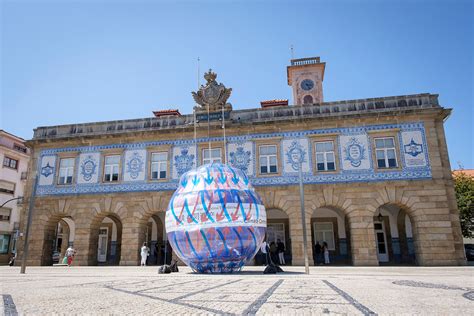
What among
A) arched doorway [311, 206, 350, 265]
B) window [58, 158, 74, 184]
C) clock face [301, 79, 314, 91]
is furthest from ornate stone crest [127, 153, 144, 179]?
clock face [301, 79, 314, 91]

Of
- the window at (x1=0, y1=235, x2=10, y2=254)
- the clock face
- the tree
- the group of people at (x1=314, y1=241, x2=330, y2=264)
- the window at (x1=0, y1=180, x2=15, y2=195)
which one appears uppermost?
the clock face

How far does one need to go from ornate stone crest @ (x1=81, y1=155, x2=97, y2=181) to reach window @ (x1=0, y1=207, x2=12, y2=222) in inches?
681

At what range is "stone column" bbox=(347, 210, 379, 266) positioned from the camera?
1706cm

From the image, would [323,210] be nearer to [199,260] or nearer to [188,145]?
[188,145]

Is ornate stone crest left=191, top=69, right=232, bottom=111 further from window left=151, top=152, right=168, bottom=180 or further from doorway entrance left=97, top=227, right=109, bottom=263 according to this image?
doorway entrance left=97, top=227, right=109, bottom=263

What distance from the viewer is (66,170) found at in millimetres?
21516

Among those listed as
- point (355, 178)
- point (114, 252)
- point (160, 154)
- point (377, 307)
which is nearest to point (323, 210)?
point (355, 178)

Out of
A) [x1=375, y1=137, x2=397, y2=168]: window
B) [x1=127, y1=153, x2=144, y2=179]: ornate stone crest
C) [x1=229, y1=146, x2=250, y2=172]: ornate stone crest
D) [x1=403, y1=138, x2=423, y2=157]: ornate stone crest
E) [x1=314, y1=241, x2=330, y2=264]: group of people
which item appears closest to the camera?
[x1=403, y1=138, x2=423, y2=157]: ornate stone crest

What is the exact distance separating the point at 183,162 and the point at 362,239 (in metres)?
10.9

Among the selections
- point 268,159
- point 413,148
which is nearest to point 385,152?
point 413,148

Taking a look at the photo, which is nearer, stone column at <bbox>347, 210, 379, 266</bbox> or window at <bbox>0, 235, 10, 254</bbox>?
stone column at <bbox>347, 210, 379, 266</bbox>

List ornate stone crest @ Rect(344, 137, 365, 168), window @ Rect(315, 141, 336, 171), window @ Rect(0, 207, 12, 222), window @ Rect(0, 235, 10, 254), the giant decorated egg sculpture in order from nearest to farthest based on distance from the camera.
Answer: the giant decorated egg sculpture, ornate stone crest @ Rect(344, 137, 365, 168), window @ Rect(315, 141, 336, 171), window @ Rect(0, 235, 10, 254), window @ Rect(0, 207, 12, 222)

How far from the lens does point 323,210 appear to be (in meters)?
21.1

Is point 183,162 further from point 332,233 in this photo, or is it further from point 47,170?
point 332,233
